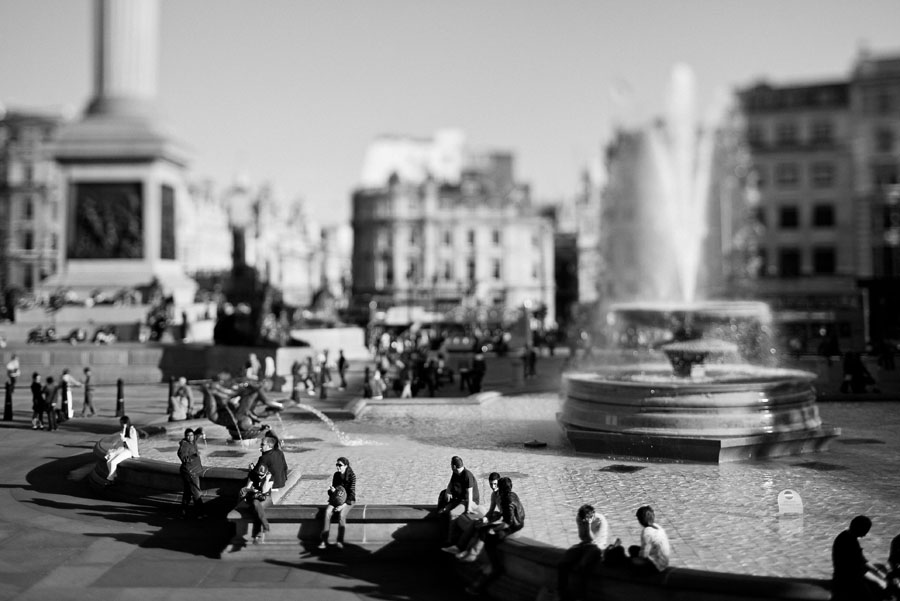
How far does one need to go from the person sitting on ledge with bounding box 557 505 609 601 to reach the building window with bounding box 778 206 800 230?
5848cm

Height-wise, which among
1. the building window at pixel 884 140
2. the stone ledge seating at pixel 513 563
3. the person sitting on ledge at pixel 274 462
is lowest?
the stone ledge seating at pixel 513 563

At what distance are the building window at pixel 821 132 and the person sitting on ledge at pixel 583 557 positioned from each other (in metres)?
60.0

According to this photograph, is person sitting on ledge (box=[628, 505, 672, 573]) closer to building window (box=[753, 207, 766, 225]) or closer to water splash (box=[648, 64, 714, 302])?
water splash (box=[648, 64, 714, 302])

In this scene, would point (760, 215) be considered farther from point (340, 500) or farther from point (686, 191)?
point (340, 500)

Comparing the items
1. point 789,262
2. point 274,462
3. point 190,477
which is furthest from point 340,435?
point 789,262

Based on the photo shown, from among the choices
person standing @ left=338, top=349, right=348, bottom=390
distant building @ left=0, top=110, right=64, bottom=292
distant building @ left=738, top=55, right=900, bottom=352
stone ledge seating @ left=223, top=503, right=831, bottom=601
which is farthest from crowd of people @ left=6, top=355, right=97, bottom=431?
distant building @ left=0, top=110, right=64, bottom=292

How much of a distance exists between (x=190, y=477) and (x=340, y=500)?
2811mm

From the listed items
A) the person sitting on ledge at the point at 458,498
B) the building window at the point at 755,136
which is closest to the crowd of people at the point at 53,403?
the person sitting on ledge at the point at 458,498

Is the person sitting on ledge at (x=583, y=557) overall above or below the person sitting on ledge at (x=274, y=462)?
below

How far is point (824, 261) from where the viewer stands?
206ft

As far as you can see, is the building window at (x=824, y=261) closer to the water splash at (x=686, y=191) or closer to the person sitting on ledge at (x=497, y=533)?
the water splash at (x=686, y=191)

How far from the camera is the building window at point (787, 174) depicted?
6381 centimetres

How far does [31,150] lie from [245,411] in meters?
87.8

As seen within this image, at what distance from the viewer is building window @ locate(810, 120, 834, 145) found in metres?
63.4
